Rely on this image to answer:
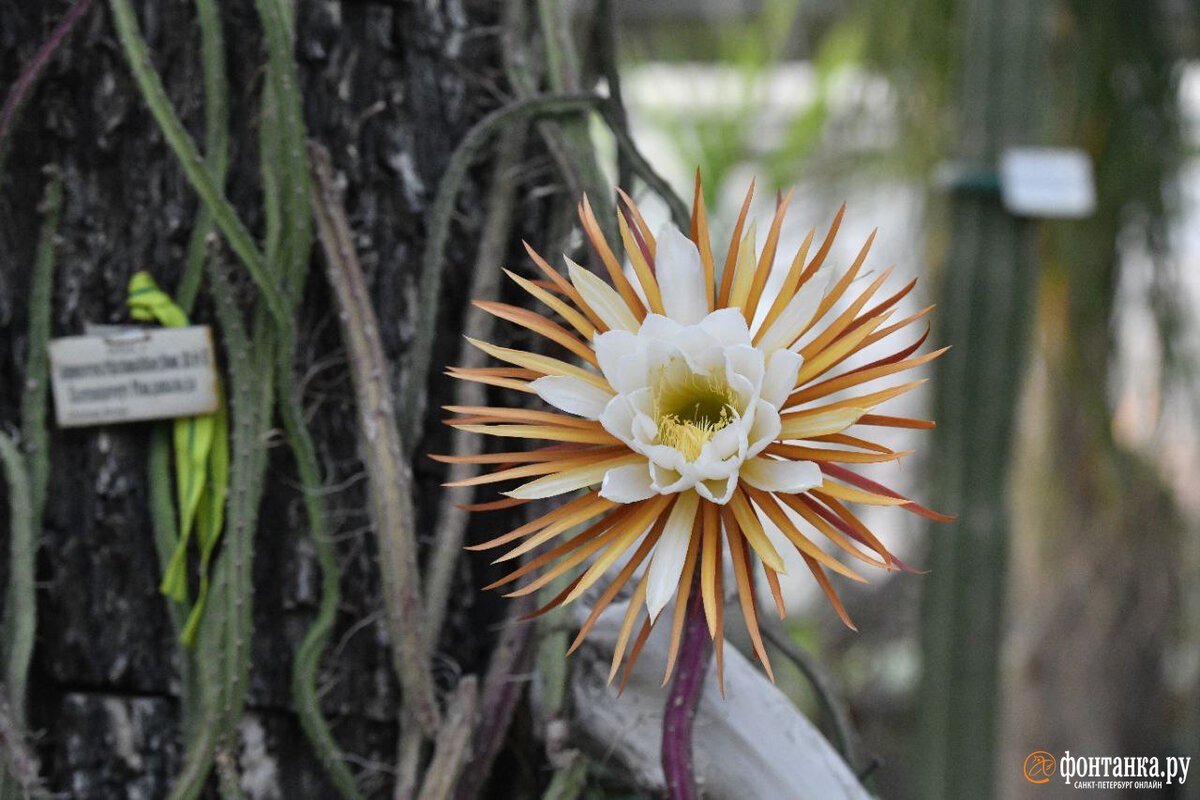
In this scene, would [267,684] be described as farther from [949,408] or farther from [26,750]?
[949,408]

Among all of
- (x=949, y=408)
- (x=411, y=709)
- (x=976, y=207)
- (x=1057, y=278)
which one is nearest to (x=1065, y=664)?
(x=1057, y=278)

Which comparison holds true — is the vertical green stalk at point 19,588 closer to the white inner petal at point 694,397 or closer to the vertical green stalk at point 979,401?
the white inner petal at point 694,397

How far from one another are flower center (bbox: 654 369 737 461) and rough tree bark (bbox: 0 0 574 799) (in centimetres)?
23

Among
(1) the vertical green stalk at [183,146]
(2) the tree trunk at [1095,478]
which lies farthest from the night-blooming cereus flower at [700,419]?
(2) the tree trunk at [1095,478]

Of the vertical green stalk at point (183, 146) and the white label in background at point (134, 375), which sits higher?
the vertical green stalk at point (183, 146)

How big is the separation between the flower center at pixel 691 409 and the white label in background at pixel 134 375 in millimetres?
257

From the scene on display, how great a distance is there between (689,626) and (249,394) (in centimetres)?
21

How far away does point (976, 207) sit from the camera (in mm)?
1074

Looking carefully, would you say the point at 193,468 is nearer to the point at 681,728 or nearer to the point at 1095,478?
the point at 681,728

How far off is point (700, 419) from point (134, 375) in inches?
11.3

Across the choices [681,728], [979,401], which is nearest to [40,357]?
[681,728]

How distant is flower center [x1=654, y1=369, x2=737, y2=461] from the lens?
10.8 inches

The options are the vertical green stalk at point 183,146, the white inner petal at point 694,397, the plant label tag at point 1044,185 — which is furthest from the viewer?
the plant label tag at point 1044,185

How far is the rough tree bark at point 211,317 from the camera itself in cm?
47
